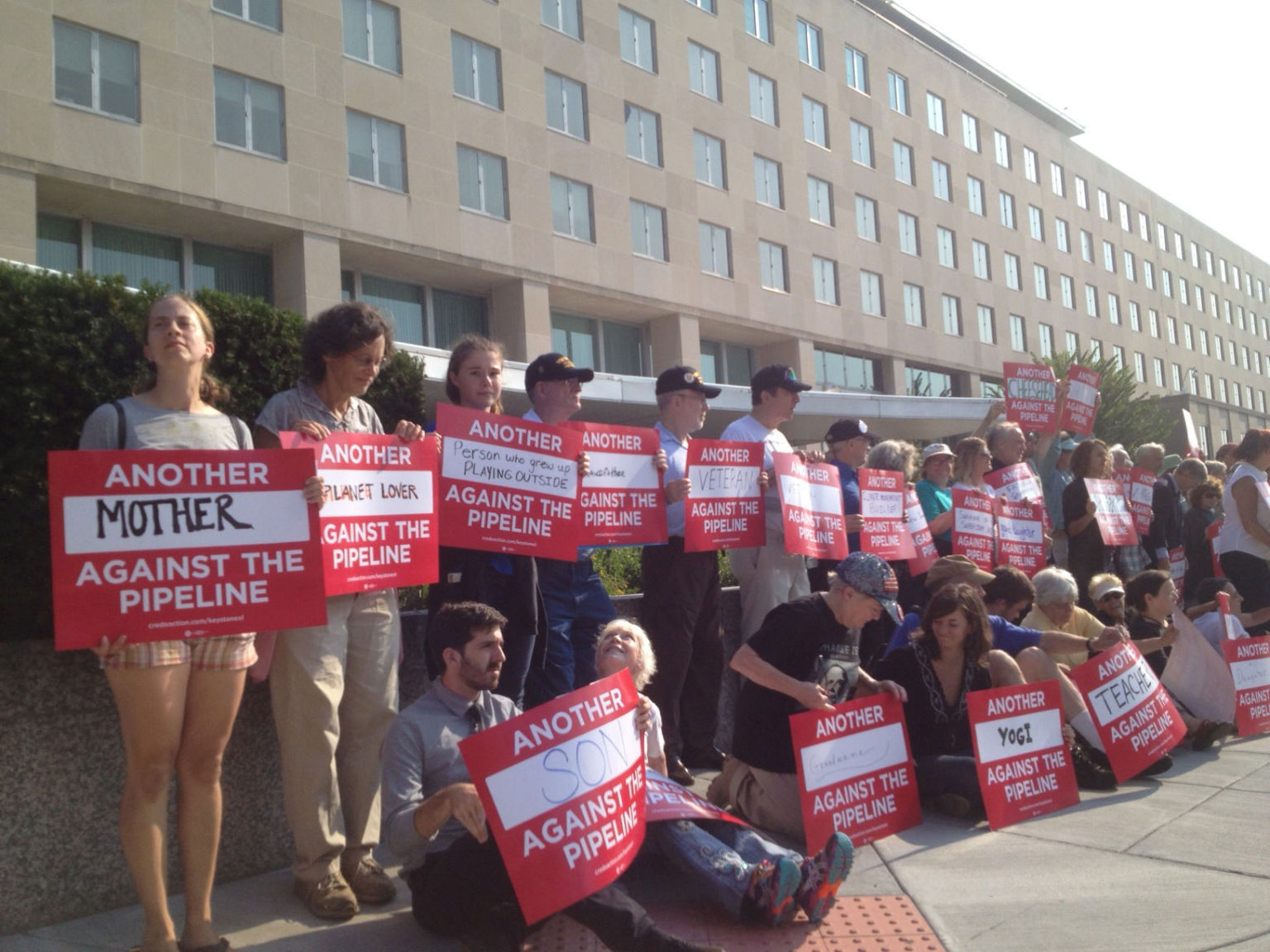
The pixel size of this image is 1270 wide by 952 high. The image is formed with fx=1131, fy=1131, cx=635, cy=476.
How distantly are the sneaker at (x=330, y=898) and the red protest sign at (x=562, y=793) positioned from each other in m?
0.91

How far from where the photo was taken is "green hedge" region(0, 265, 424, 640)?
4570mm

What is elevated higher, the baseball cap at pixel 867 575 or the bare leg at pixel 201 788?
the baseball cap at pixel 867 575

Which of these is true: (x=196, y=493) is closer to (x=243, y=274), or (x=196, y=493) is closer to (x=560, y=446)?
(x=560, y=446)

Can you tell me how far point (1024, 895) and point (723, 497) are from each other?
8.54 feet

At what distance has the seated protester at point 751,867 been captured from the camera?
12.4 ft

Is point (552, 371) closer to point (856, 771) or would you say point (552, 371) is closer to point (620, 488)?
point (620, 488)

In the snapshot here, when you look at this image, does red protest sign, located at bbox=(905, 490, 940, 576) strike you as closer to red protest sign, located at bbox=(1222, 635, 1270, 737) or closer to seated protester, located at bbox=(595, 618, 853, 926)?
red protest sign, located at bbox=(1222, 635, 1270, 737)

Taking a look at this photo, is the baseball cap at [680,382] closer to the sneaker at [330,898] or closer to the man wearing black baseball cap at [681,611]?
the man wearing black baseball cap at [681,611]

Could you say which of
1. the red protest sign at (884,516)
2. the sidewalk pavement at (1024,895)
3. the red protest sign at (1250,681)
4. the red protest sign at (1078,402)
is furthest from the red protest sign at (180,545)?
the red protest sign at (1078,402)

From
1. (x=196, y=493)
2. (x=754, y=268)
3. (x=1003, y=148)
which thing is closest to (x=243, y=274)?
(x=754, y=268)

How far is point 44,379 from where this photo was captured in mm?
4895

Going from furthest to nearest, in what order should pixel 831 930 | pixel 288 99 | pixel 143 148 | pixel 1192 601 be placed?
pixel 288 99
pixel 143 148
pixel 1192 601
pixel 831 930

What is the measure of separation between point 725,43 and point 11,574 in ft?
110

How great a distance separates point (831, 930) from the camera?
12.6 ft
